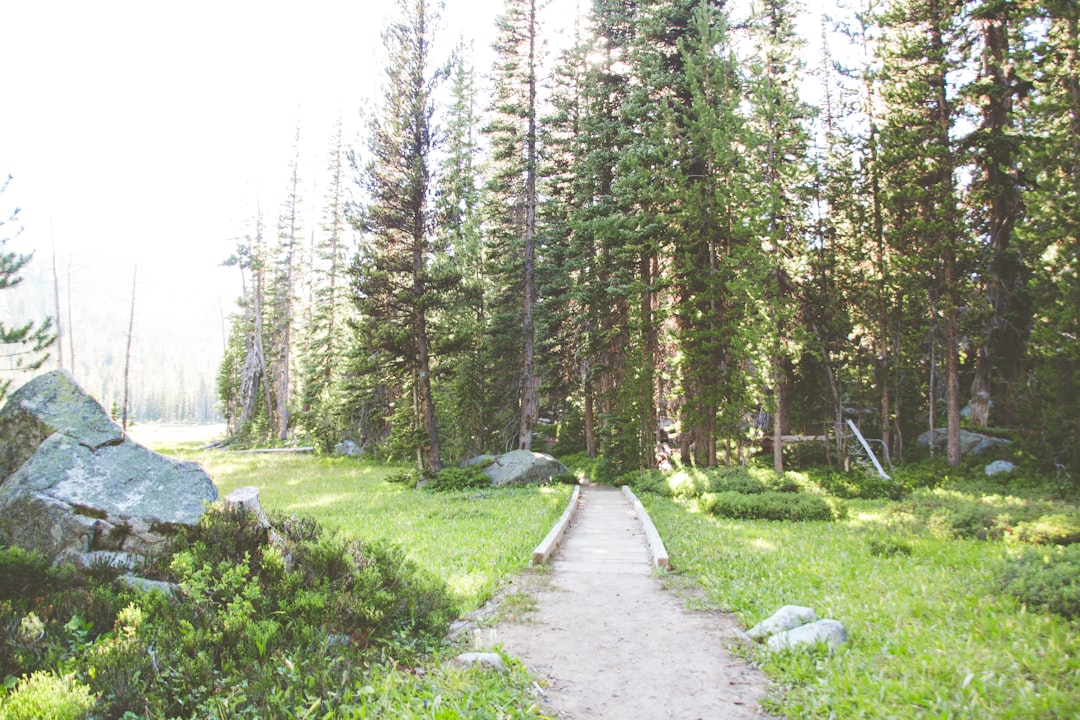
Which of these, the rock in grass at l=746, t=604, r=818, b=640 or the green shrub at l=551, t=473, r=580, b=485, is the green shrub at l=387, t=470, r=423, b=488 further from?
the rock in grass at l=746, t=604, r=818, b=640

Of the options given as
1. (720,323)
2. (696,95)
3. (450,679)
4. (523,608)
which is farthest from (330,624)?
(696,95)

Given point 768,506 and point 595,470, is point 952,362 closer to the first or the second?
point 768,506

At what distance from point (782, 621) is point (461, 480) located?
1548 cm

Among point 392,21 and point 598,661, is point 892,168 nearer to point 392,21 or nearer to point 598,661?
point 392,21

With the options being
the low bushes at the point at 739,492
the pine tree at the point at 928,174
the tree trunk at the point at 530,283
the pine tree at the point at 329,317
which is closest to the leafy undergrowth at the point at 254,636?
the low bushes at the point at 739,492

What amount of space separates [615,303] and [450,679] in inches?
818

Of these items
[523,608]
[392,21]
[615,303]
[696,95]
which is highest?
[392,21]

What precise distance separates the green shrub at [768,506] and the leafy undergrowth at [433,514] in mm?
3758

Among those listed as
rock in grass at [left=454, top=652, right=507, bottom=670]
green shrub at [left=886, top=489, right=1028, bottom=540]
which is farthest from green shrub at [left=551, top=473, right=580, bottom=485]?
rock in grass at [left=454, top=652, right=507, bottom=670]

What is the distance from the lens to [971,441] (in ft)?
60.6

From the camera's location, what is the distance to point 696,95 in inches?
742

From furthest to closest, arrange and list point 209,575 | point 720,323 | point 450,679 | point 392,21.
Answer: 1. point 392,21
2. point 720,323
3. point 209,575
4. point 450,679

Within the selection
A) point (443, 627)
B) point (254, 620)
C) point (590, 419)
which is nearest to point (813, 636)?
point (443, 627)

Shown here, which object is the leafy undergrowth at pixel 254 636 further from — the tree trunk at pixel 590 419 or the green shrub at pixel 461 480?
the tree trunk at pixel 590 419
